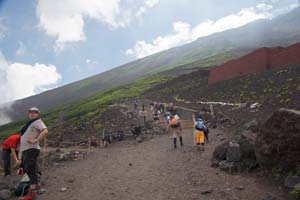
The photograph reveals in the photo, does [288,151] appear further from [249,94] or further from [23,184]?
[249,94]

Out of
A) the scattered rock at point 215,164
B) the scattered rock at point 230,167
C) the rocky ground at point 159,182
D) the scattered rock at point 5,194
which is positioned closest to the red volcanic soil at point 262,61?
the rocky ground at point 159,182

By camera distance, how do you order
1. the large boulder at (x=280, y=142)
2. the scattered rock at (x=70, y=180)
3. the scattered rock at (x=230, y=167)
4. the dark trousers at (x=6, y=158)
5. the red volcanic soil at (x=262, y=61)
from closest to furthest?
the large boulder at (x=280, y=142) → the scattered rock at (x=230, y=167) → the scattered rock at (x=70, y=180) → the dark trousers at (x=6, y=158) → the red volcanic soil at (x=262, y=61)

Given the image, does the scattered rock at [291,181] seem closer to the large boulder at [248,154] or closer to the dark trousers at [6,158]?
the large boulder at [248,154]

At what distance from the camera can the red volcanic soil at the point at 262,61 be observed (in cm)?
3259

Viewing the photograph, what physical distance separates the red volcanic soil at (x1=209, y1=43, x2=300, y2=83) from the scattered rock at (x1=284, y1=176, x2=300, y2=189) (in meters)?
27.6

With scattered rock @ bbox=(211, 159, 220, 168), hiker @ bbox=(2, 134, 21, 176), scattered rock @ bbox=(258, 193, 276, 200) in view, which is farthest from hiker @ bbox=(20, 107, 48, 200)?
scattered rock @ bbox=(211, 159, 220, 168)

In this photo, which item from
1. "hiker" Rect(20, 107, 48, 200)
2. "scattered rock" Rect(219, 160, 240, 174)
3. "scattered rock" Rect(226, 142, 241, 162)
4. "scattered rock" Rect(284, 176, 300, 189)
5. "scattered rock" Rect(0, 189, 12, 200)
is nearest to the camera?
"scattered rock" Rect(284, 176, 300, 189)

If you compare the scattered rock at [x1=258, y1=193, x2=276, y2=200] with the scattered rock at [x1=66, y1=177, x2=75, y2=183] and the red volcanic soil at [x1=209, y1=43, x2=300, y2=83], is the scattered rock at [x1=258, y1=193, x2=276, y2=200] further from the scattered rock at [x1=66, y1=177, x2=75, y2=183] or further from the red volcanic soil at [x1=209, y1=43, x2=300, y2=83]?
the red volcanic soil at [x1=209, y1=43, x2=300, y2=83]

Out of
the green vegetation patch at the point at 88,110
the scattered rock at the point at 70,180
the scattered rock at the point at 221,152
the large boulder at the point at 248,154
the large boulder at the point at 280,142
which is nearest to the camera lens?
the large boulder at the point at 280,142

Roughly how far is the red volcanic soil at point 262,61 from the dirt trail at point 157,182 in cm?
2410

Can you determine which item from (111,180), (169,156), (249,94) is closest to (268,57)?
(249,94)

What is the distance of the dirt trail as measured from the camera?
743 cm

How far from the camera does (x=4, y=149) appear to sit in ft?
34.9

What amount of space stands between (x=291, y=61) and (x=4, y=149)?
29.1m
